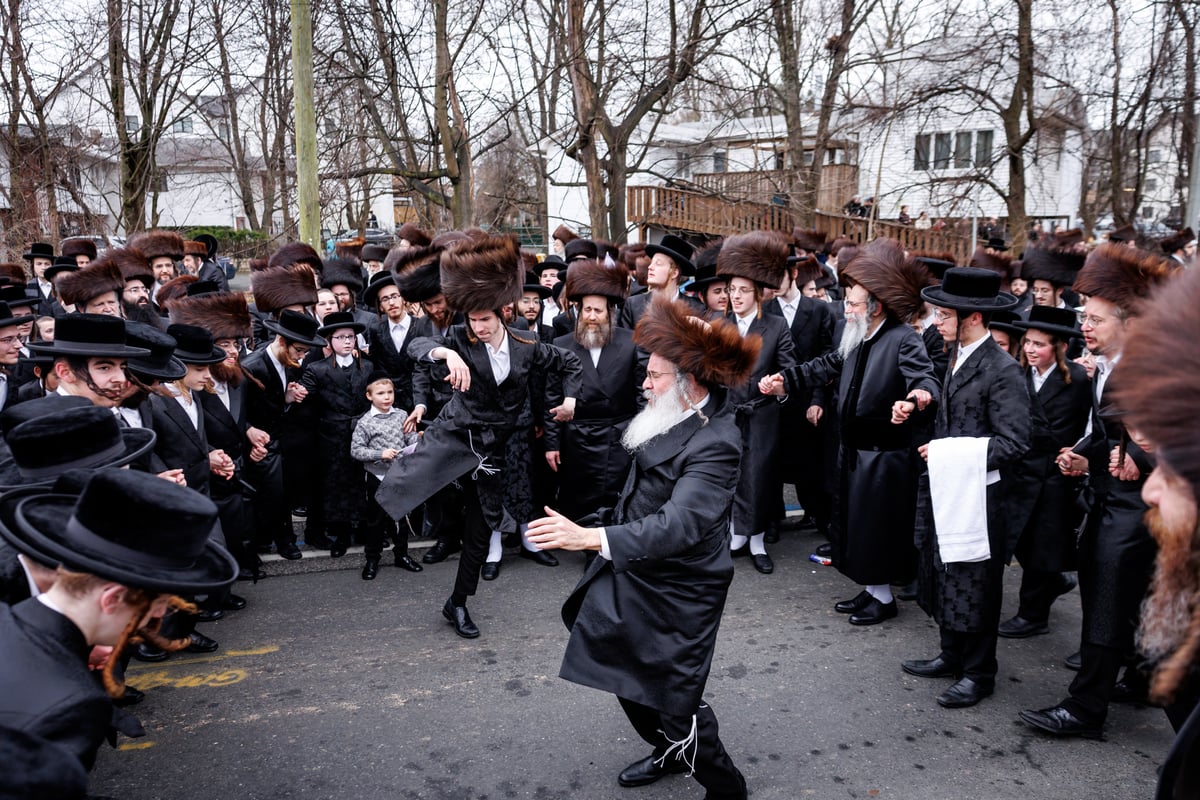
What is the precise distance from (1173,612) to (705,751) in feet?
6.43

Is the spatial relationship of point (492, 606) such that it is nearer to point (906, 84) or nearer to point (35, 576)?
point (35, 576)

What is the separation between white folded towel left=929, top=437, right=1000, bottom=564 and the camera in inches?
174

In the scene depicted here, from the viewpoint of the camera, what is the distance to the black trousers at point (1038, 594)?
550 cm

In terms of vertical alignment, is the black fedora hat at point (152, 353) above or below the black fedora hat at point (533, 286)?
below

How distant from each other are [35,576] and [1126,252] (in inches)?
192

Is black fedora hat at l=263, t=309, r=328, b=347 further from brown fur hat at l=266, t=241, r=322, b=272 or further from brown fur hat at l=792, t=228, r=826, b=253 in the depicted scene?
brown fur hat at l=792, t=228, r=826, b=253

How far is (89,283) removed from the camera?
683cm

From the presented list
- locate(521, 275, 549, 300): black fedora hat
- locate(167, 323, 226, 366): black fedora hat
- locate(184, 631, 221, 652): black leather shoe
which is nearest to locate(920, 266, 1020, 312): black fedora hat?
locate(521, 275, 549, 300): black fedora hat

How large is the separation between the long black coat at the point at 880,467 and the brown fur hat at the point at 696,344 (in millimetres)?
2164

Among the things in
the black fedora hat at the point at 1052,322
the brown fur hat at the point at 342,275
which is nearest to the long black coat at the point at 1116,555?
the black fedora hat at the point at 1052,322

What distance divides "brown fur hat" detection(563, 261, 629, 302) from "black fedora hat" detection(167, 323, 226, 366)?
2.56 meters

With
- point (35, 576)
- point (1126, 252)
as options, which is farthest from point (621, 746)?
point (1126, 252)

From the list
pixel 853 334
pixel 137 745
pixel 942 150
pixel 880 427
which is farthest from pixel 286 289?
pixel 942 150

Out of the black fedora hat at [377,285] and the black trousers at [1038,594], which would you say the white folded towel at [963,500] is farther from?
the black fedora hat at [377,285]
